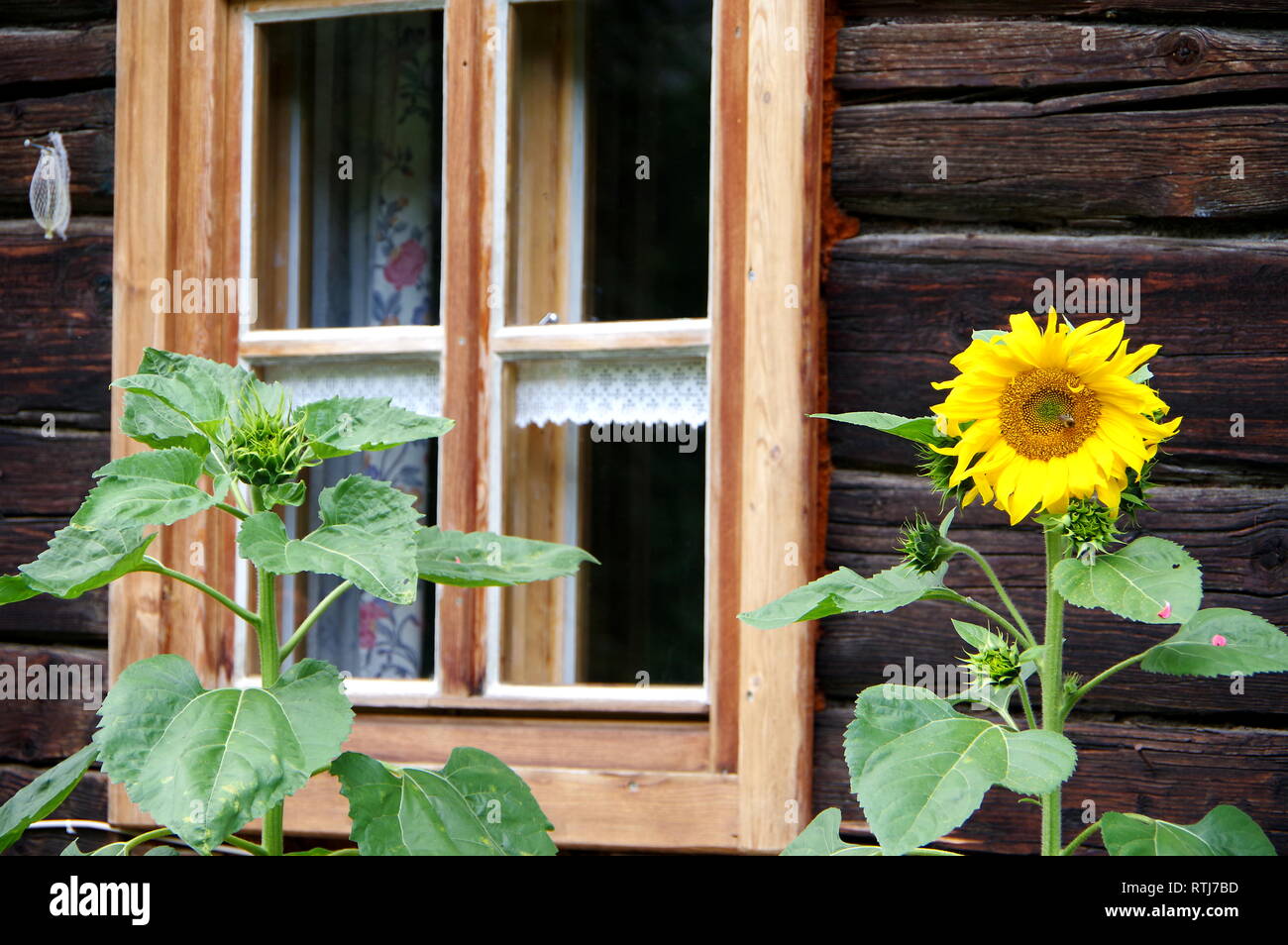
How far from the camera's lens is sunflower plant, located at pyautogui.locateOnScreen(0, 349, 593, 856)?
1336mm

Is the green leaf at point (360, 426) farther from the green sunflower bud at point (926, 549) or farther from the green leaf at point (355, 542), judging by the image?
the green sunflower bud at point (926, 549)

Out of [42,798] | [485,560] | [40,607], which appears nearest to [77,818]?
[40,607]

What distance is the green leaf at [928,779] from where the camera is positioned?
121 centimetres

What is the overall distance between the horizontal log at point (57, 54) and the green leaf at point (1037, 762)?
1999mm

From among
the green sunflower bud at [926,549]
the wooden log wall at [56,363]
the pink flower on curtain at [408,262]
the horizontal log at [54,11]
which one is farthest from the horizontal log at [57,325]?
the green sunflower bud at [926,549]

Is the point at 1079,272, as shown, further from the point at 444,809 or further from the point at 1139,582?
the point at 444,809

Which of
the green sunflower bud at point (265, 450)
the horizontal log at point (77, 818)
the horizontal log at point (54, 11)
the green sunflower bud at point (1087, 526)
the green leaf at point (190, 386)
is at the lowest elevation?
the horizontal log at point (77, 818)

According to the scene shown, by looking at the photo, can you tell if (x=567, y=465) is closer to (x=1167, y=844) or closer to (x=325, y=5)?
Answer: (x=325, y=5)

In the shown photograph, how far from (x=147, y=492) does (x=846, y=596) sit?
81 cm

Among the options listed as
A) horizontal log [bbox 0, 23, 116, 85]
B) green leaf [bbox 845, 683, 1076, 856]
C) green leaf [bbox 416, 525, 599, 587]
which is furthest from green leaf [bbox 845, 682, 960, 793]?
horizontal log [bbox 0, 23, 116, 85]

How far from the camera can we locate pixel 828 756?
201 cm

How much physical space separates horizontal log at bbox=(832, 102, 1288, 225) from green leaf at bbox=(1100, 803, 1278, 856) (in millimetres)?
949

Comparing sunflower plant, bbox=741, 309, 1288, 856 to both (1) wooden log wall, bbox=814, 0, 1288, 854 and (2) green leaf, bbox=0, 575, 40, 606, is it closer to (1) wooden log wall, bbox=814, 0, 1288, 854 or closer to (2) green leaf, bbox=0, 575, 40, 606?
(1) wooden log wall, bbox=814, 0, 1288, 854

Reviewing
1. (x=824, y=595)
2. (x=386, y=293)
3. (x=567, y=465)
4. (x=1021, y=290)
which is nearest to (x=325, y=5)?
(x=386, y=293)
